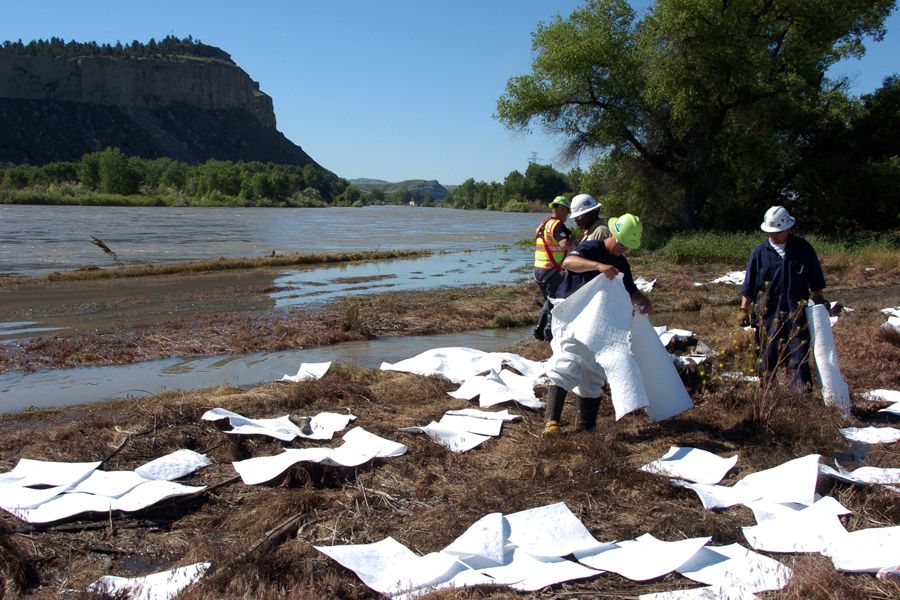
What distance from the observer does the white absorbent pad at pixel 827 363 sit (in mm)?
6066

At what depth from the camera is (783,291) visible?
20.7 ft

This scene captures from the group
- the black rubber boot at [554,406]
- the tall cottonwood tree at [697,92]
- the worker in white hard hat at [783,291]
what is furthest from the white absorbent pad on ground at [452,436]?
the tall cottonwood tree at [697,92]

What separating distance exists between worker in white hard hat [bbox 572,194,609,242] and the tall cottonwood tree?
73.4 ft

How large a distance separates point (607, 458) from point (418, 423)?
1773 mm

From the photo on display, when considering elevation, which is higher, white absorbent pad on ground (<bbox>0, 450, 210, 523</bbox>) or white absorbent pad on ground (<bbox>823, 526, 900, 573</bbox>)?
white absorbent pad on ground (<bbox>823, 526, 900, 573</bbox>)

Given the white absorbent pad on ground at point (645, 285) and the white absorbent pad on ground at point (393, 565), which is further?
the white absorbent pad on ground at point (645, 285)

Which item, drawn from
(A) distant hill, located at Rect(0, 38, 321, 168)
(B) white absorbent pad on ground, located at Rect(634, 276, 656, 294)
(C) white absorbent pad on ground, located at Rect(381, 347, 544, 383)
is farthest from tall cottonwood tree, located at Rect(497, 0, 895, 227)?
(A) distant hill, located at Rect(0, 38, 321, 168)

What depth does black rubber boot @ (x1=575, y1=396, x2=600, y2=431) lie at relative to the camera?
5.62 meters

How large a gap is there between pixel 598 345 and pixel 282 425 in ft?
8.40

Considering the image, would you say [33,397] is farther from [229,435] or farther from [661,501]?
[661,501]

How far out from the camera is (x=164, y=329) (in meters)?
12.5

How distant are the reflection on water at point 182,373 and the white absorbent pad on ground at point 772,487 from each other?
5797 millimetres

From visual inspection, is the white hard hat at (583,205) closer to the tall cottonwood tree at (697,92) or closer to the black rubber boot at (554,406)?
the black rubber boot at (554,406)

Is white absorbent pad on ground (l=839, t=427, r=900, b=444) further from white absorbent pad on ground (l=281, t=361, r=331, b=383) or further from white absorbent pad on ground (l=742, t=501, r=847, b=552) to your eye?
white absorbent pad on ground (l=281, t=361, r=331, b=383)
